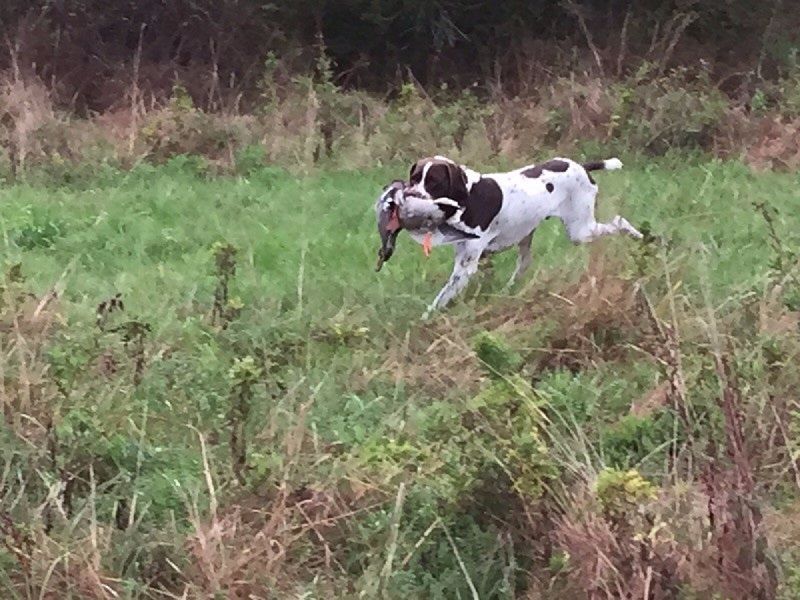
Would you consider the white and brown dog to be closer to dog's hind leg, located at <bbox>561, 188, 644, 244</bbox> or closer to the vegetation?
dog's hind leg, located at <bbox>561, 188, 644, 244</bbox>

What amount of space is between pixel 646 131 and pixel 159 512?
26.7ft

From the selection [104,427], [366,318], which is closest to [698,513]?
[104,427]

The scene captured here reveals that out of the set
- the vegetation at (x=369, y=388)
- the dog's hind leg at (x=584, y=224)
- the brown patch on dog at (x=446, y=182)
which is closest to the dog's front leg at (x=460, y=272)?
the vegetation at (x=369, y=388)

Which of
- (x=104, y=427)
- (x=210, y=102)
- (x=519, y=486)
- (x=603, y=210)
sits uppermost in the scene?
(x=519, y=486)

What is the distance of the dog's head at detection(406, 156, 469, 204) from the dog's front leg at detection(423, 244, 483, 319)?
0.90 feet

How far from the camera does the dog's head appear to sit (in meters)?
5.50

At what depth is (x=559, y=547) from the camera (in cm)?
322

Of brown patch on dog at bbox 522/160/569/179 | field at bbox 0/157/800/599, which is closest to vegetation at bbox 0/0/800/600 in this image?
field at bbox 0/157/800/599

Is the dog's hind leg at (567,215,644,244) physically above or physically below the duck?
below

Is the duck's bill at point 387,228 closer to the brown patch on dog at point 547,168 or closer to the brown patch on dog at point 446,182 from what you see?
the brown patch on dog at point 446,182

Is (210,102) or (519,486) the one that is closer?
(519,486)

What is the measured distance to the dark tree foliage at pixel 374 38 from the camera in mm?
13414

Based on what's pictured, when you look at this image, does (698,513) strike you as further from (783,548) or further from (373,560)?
(373,560)

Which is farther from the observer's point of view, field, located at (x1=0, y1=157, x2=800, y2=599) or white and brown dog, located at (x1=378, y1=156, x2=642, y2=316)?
white and brown dog, located at (x1=378, y1=156, x2=642, y2=316)
